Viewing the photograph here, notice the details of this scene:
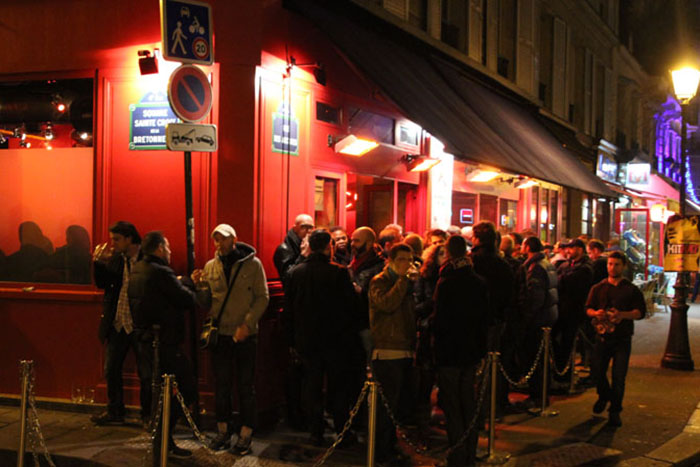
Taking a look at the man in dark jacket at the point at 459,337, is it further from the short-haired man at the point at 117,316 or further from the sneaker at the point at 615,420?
the short-haired man at the point at 117,316

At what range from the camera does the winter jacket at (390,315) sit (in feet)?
20.5

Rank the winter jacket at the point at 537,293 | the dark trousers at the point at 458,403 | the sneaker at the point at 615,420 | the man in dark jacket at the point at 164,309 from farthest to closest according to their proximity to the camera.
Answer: the winter jacket at the point at 537,293
the sneaker at the point at 615,420
the man in dark jacket at the point at 164,309
the dark trousers at the point at 458,403

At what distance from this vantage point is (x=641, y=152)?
30.3m

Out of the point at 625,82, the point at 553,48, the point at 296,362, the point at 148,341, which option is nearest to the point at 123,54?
the point at 148,341

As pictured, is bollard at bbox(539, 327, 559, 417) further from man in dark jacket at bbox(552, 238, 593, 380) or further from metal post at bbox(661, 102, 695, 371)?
metal post at bbox(661, 102, 695, 371)

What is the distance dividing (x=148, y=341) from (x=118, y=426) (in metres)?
1.41

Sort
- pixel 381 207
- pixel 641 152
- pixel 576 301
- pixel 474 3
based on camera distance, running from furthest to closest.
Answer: pixel 641 152 < pixel 474 3 < pixel 381 207 < pixel 576 301

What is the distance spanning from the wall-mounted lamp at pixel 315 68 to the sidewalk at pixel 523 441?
4.23m

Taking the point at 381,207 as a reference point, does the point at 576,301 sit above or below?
below

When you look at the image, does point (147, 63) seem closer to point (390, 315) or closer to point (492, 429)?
point (390, 315)

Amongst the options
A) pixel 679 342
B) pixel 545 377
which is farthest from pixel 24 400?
pixel 679 342

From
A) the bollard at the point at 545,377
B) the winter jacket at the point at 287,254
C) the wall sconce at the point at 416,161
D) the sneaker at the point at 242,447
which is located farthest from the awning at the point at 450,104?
the sneaker at the point at 242,447

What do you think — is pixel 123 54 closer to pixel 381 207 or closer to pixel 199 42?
pixel 199 42

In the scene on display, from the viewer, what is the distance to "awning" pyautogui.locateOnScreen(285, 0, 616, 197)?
919cm
